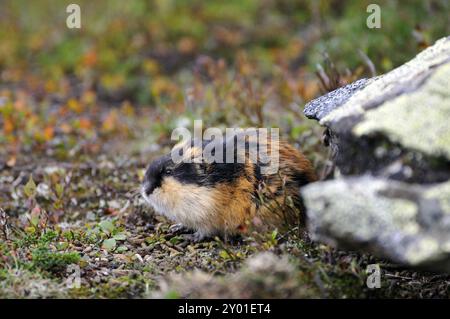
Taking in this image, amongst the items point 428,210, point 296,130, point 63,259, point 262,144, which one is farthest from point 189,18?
point 428,210

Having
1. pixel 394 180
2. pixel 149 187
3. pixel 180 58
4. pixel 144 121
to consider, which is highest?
pixel 180 58

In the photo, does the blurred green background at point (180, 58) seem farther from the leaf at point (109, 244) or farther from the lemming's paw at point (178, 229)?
the leaf at point (109, 244)

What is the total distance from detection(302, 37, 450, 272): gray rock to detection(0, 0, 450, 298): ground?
0.52 meters

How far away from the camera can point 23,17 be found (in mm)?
13242

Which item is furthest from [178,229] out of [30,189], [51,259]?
[30,189]

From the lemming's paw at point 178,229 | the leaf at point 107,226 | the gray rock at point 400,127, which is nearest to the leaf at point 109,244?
the leaf at point 107,226

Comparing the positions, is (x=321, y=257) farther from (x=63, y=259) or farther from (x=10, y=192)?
(x=10, y=192)

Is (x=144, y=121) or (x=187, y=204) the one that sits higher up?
(x=144, y=121)

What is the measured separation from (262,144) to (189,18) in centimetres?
763

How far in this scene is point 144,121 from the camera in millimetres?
9469

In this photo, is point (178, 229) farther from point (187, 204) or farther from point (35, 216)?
point (35, 216)

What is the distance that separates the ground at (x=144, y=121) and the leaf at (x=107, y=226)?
14mm

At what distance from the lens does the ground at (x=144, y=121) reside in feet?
16.0

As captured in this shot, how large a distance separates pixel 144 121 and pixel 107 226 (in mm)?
3784
